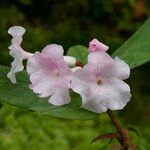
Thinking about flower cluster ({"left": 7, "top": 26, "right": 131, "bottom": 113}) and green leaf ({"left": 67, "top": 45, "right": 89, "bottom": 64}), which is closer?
flower cluster ({"left": 7, "top": 26, "right": 131, "bottom": 113})

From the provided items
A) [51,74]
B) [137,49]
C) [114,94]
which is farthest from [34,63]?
[137,49]

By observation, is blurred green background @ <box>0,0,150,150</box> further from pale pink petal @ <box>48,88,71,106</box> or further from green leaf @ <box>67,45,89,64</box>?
pale pink petal @ <box>48,88,71,106</box>

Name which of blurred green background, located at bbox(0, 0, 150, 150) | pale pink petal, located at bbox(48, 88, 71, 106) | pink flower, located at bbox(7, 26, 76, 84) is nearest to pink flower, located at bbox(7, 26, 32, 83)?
pink flower, located at bbox(7, 26, 76, 84)

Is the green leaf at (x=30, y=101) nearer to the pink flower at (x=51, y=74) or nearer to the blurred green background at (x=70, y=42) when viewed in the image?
the pink flower at (x=51, y=74)

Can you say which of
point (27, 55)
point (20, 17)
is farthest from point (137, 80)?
point (27, 55)

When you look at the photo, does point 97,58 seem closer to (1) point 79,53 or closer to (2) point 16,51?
(2) point 16,51

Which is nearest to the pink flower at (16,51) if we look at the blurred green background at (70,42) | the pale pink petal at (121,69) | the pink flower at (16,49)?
the pink flower at (16,49)
